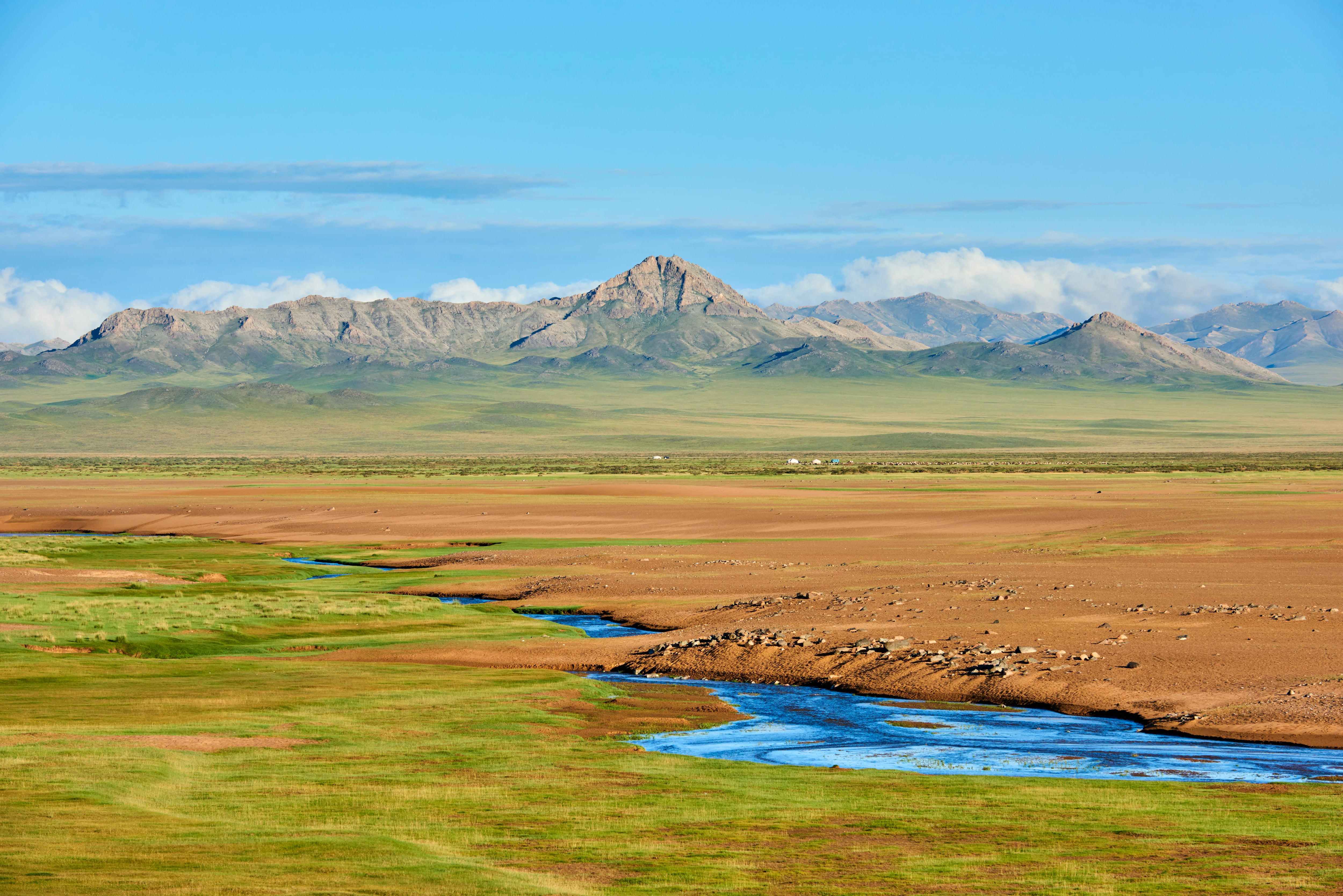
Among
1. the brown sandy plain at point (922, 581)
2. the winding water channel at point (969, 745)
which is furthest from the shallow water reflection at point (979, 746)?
the brown sandy plain at point (922, 581)

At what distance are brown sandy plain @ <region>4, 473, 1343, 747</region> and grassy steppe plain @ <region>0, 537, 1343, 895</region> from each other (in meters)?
7.17

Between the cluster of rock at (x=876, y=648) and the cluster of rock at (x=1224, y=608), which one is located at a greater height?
the cluster of rock at (x=1224, y=608)

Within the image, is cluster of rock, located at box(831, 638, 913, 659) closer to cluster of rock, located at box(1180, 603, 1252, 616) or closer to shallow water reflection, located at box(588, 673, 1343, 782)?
shallow water reflection, located at box(588, 673, 1343, 782)

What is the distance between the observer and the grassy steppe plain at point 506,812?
54.7 feet

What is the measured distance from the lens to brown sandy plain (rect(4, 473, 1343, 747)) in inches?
1298

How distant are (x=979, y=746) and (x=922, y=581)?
24.2m

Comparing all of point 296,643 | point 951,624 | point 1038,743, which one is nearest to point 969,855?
point 1038,743

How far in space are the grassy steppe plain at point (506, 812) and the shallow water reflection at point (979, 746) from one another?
138cm

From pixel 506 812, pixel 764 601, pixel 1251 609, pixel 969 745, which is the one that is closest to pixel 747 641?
pixel 764 601

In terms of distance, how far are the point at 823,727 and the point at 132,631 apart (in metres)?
22.5

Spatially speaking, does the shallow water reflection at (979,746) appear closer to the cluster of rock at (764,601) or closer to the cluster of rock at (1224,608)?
the cluster of rock at (1224,608)

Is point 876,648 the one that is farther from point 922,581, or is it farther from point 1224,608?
point 922,581

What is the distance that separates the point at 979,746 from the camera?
88.5 ft

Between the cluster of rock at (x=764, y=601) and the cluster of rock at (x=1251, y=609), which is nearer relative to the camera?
the cluster of rock at (x=1251, y=609)
